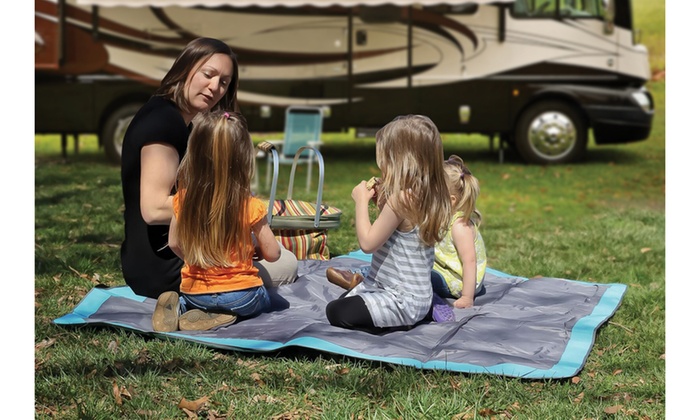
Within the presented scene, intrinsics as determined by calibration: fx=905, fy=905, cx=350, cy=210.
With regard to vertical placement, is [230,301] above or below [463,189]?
below

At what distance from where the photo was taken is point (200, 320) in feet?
13.1

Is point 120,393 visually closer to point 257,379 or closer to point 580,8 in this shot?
point 257,379

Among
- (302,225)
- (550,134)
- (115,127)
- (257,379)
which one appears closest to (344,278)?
(302,225)

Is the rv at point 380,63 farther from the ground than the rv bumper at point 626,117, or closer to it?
farther from the ground

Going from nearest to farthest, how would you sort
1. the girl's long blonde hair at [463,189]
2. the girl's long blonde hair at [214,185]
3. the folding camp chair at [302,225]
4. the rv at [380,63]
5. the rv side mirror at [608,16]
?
1. the girl's long blonde hair at [214,185]
2. the girl's long blonde hair at [463,189]
3. the folding camp chair at [302,225]
4. the rv at [380,63]
5. the rv side mirror at [608,16]

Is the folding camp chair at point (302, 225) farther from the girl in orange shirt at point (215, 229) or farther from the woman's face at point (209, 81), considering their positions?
the girl in orange shirt at point (215, 229)

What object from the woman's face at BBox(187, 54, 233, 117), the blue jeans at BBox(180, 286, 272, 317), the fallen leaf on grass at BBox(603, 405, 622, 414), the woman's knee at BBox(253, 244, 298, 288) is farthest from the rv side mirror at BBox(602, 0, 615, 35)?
the fallen leaf on grass at BBox(603, 405, 622, 414)

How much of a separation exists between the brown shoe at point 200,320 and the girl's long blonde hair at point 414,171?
913 mm

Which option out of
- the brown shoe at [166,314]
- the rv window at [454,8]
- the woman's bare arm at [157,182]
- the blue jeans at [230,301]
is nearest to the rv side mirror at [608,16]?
the rv window at [454,8]

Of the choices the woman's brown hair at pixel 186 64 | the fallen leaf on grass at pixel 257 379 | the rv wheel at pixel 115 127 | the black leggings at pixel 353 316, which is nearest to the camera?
the fallen leaf on grass at pixel 257 379

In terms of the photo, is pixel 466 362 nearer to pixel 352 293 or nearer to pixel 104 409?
pixel 352 293

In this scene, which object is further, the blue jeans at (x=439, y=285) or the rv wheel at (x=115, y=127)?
the rv wheel at (x=115, y=127)

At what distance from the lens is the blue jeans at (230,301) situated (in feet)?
13.1

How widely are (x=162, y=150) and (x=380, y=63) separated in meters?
7.65
